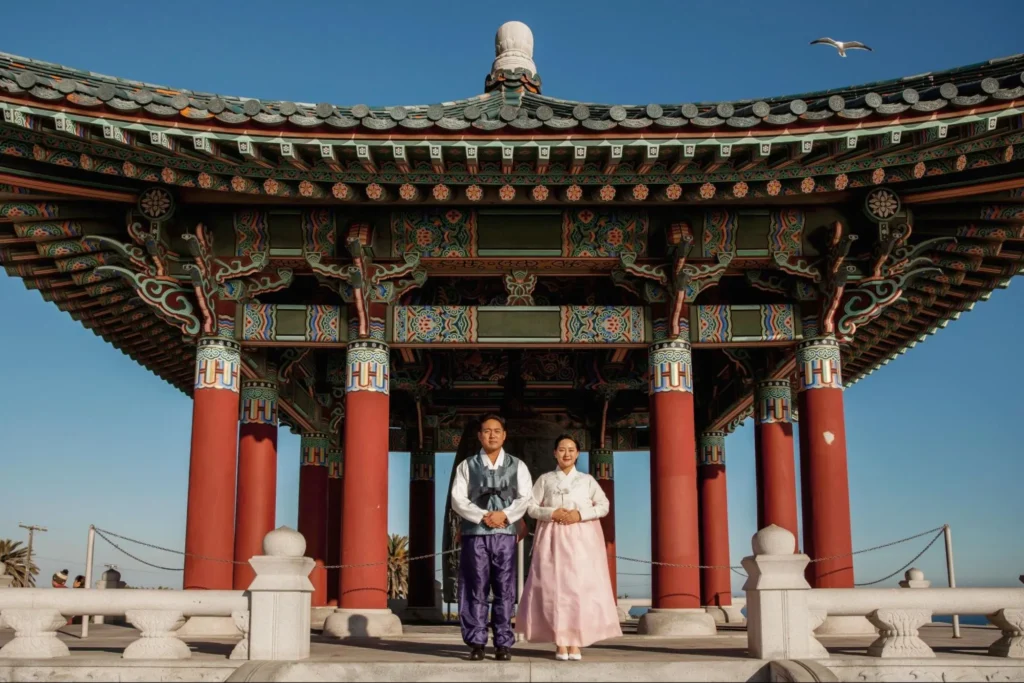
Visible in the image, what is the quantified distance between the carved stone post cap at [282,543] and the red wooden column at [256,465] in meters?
5.90

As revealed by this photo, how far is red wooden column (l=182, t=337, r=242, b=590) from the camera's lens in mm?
12234

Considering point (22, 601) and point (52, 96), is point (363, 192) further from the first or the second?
point (22, 601)

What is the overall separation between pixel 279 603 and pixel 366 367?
4.76 m

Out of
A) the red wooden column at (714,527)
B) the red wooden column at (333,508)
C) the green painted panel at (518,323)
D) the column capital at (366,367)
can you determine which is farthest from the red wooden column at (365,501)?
the red wooden column at (714,527)

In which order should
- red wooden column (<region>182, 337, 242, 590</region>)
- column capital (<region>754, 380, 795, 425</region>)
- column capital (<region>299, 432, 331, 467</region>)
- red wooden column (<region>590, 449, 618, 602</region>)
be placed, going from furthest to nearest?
red wooden column (<region>590, 449, 618, 602</region>), column capital (<region>299, 432, 331, 467</region>), column capital (<region>754, 380, 795, 425</region>), red wooden column (<region>182, 337, 242, 590</region>)

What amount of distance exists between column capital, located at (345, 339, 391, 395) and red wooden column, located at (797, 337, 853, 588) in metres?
5.14

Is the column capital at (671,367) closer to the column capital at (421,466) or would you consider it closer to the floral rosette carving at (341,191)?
the floral rosette carving at (341,191)

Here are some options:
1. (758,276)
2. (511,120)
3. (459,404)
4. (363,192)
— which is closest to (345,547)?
(363,192)

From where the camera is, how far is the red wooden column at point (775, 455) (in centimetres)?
1487

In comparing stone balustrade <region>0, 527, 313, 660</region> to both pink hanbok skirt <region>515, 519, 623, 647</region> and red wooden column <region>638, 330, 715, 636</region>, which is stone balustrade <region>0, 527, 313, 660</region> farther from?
red wooden column <region>638, 330, 715, 636</region>

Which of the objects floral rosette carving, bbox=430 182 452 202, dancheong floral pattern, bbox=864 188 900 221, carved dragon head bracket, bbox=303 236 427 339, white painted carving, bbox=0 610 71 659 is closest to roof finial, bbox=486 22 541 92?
carved dragon head bracket, bbox=303 236 427 339

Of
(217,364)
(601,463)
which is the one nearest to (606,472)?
(601,463)

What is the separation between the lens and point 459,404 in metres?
19.8

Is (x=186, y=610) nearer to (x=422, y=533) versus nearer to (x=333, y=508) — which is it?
(x=422, y=533)
